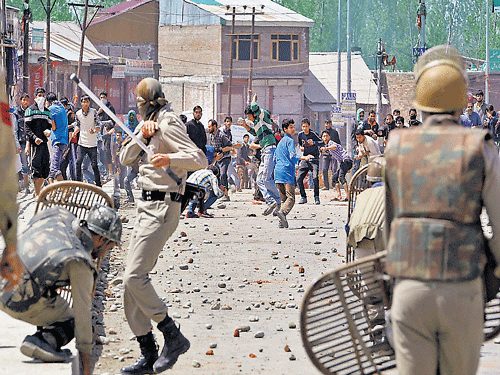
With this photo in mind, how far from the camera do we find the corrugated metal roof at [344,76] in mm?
70438

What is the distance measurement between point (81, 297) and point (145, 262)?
92 centimetres

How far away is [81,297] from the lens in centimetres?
562

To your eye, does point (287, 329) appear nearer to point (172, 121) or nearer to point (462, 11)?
point (172, 121)

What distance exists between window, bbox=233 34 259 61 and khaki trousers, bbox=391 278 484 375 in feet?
192

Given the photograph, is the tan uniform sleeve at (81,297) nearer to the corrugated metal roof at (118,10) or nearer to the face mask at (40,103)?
the face mask at (40,103)

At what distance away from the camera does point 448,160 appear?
3.79 meters

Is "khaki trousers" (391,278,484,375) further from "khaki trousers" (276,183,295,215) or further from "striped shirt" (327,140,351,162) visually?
"striped shirt" (327,140,351,162)

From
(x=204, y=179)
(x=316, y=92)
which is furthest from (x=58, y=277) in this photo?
(x=316, y=92)

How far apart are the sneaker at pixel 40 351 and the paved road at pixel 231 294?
64 mm

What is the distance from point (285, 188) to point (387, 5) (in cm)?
11029

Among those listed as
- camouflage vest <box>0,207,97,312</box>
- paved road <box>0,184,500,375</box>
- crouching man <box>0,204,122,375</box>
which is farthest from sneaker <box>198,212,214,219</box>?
camouflage vest <box>0,207,97,312</box>

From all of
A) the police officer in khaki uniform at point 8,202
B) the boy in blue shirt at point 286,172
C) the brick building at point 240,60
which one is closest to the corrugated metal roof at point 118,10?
the brick building at point 240,60

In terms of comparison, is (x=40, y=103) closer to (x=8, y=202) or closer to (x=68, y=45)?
(x=8, y=202)

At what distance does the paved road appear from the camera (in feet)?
22.5
